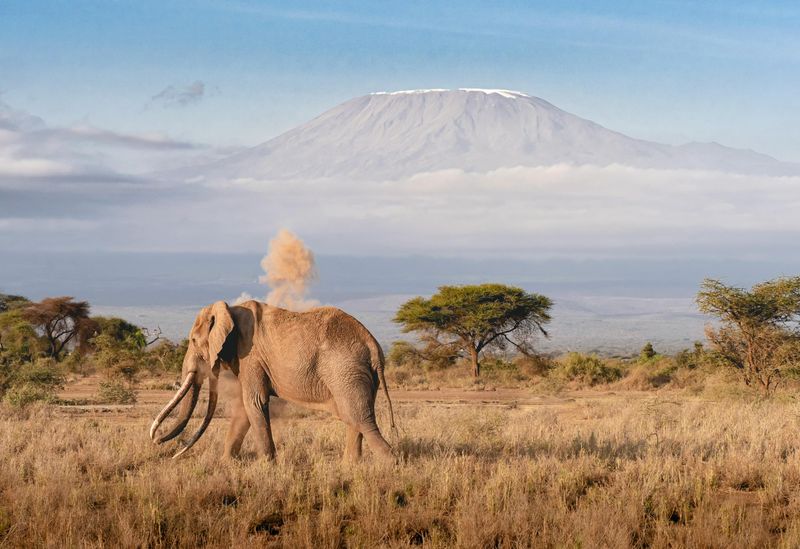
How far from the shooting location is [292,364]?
10781 mm

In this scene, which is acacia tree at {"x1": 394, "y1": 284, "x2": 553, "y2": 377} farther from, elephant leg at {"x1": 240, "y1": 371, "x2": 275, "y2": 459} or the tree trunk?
elephant leg at {"x1": 240, "y1": 371, "x2": 275, "y2": 459}

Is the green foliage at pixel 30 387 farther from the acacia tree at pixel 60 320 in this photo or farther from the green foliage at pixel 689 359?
the acacia tree at pixel 60 320

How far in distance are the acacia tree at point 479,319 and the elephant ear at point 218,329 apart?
28476 millimetres

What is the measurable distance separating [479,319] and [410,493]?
3026cm

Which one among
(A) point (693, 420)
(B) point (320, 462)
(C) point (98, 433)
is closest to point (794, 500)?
(B) point (320, 462)

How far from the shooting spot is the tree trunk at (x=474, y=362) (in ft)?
124

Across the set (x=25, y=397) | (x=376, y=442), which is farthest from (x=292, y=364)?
(x=25, y=397)

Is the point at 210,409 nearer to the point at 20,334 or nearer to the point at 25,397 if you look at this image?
the point at 25,397

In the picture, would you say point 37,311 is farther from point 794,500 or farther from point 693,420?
point 794,500

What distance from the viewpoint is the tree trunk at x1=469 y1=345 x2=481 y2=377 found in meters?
37.7

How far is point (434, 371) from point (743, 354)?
1590 cm

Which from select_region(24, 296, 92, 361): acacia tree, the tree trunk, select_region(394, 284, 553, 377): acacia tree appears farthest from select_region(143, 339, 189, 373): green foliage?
the tree trunk

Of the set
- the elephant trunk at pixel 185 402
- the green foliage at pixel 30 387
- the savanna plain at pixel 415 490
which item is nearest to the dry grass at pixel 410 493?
the savanna plain at pixel 415 490

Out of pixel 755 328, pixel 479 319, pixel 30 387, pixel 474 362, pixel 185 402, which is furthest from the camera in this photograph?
pixel 479 319
